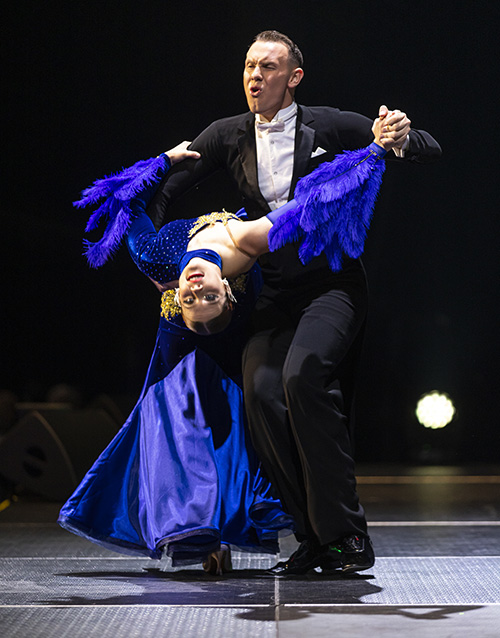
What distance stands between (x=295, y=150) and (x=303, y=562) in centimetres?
116

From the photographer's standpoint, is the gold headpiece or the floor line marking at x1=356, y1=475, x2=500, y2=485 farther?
the floor line marking at x1=356, y1=475, x2=500, y2=485

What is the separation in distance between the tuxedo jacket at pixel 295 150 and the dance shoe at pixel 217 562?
0.77 meters

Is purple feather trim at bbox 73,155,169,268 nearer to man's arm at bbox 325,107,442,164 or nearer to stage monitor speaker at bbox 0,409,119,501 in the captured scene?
man's arm at bbox 325,107,442,164

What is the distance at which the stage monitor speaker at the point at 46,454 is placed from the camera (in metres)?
4.41

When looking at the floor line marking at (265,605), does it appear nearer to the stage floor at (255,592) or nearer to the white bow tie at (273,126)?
the stage floor at (255,592)

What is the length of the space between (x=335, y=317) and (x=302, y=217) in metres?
0.31

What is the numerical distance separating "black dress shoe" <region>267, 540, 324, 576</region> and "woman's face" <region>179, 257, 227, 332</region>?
0.70 metres

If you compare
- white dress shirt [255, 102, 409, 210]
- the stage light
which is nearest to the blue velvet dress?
white dress shirt [255, 102, 409, 210]

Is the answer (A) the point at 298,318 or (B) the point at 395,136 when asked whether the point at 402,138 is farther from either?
(A) the point at 298,318

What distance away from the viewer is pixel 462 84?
5.04 meters

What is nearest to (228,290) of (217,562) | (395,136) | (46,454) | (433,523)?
(395,136)

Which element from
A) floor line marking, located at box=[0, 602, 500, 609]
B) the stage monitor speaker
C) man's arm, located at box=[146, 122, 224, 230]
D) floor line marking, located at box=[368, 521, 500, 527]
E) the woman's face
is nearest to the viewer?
floor line marking, located at box=[0, 602, 500, 609]

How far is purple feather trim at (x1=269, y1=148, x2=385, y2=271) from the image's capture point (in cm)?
239

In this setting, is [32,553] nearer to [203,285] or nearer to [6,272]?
[203,285]
